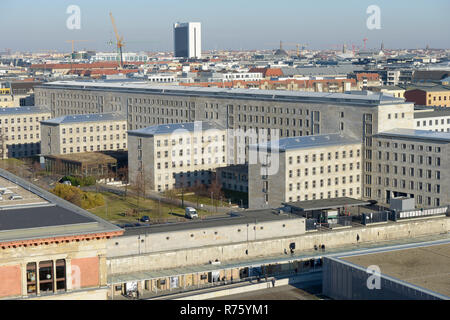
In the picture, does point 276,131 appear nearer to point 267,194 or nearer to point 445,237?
point 267,194

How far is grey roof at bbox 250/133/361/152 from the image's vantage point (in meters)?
66.8

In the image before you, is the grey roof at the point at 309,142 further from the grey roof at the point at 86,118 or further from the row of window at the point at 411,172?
the grey roof at the point at 86,118

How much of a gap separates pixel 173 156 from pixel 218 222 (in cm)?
3130

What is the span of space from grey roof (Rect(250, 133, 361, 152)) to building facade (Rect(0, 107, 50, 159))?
166ft

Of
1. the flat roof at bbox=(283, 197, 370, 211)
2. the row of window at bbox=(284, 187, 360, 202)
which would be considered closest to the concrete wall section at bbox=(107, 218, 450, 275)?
the flat roof at bbox=(283, 197, 370, 211)

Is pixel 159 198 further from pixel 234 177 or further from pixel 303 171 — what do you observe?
pixel 303 171

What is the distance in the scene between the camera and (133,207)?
6931 cm

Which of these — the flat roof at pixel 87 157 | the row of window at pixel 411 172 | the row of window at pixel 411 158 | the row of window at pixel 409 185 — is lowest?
the flat roof at pixel 87 157

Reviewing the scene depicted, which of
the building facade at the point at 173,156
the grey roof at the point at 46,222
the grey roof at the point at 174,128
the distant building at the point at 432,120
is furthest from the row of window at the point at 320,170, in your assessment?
the grey roof at the point at 46,222

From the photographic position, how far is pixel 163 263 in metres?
46.9

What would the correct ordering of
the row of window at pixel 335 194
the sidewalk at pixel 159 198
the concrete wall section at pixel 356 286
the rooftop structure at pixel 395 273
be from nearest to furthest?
the concrete wall section at pixel 356 286 → the rooftop structure at pixel 395 273 → the row of window at pixel 335 194 → the sidewalk at pixel 159 198

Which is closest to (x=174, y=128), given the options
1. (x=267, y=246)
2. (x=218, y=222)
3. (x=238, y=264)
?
(x=218, y=222)

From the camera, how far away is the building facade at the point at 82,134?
97.4 m

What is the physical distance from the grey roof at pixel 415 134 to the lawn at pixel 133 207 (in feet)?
58.7
